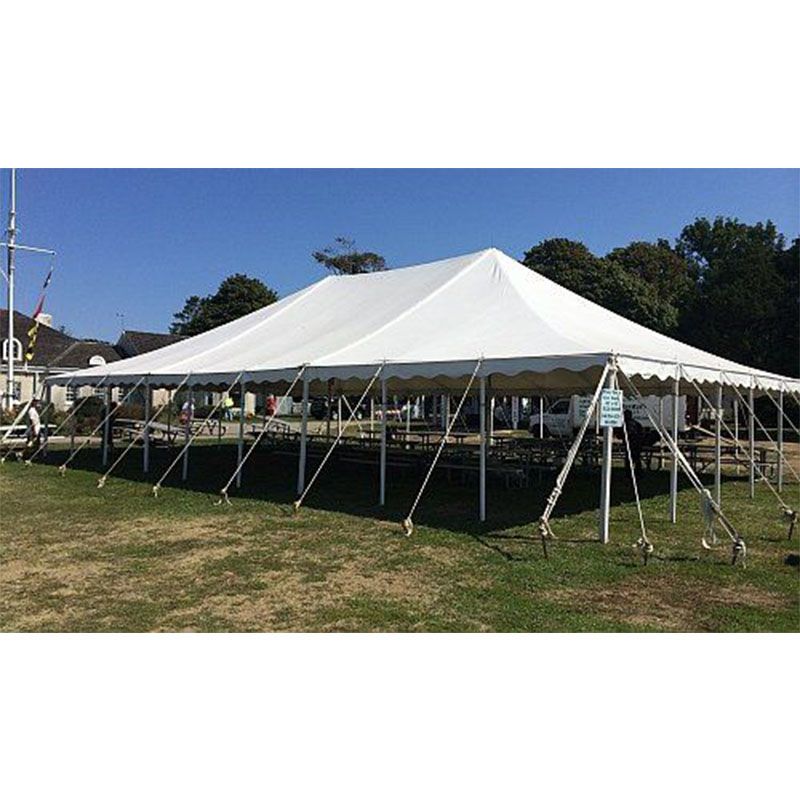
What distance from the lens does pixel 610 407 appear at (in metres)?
6.59

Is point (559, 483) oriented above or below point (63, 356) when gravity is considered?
below

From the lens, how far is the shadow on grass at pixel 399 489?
8.20 m

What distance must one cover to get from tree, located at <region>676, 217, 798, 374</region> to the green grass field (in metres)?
24.3

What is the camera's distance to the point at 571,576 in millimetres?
5691

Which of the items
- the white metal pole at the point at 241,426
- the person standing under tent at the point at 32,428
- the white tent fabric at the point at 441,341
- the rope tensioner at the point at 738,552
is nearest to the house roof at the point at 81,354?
the person standing under tent at the point at 32,428

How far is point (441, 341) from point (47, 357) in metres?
28.6

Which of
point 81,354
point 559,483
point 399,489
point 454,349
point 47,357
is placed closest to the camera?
point 559,483

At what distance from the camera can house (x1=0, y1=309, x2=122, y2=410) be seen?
29000mm

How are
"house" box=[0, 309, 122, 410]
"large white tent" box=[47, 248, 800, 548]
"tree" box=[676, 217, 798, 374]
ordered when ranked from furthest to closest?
1. "tree" box=[676, 217, 798, 374]
2. "house" box=[0, 309, 122, 410]
3. "large white tent" box=[47, 248, 800, 548]

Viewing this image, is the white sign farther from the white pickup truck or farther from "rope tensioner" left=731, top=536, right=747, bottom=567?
the white pickup truck

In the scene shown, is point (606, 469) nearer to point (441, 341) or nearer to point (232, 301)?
point (441, 341)

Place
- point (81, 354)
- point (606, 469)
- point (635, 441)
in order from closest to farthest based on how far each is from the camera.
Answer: point (606, 469), point (635, 441), point (81, 354)

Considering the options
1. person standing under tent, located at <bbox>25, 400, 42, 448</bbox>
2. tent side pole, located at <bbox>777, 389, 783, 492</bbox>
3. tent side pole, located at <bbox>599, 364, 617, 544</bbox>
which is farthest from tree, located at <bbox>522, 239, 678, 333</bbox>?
tent side pole, located at <bbox>599, 364, 617, 544</bbox>

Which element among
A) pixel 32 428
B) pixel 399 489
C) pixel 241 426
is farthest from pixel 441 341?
pixel 32 428
